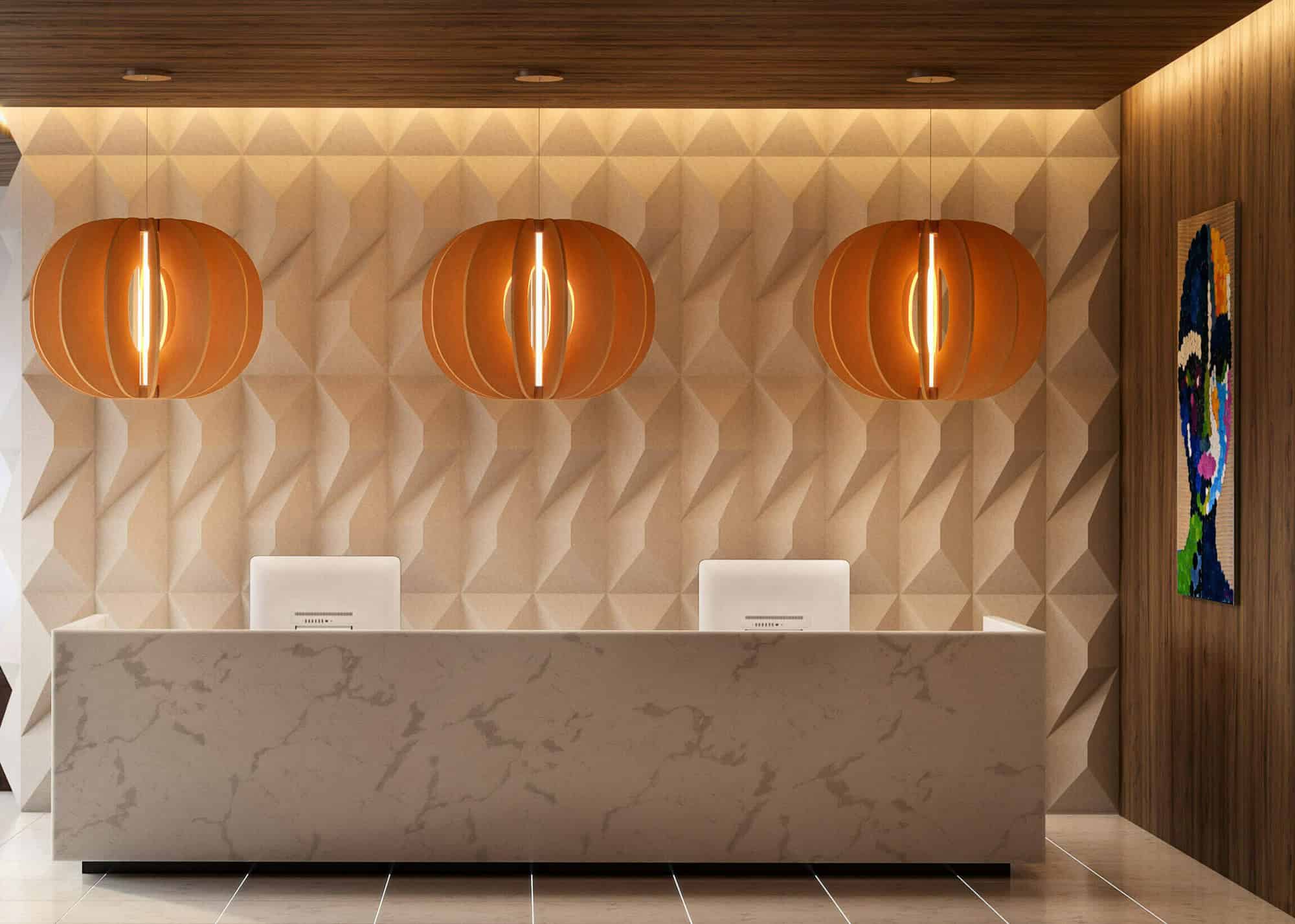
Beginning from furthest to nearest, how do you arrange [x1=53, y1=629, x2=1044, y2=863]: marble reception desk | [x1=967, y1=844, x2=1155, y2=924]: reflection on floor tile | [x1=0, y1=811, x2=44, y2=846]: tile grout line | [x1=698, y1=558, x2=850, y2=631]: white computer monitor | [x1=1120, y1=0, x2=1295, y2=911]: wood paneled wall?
1. [x1=0, y1=811, x2=44, y2=846]: tile grout line
2. [x1=698, y1=558, x2=850, y2=631]: white computer monitor
3. [x1=53, y1=629, x2=1044, y2=863]: marble reception desk
4. [x1=1120, y1=0, x2=1295, y2=911]: wood paneled wall
5. [x1=967, y1=844, x2=1155, y2=924]: reflection on floor tile

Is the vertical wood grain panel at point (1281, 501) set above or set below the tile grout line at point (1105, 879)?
above

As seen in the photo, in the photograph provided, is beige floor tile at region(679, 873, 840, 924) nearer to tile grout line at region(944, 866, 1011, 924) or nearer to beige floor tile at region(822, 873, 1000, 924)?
beige floor tile at region(822, 873, 1000, 924)

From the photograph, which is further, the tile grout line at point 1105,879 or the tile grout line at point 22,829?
the tile grout line at point 22,829

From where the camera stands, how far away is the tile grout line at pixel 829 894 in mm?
4262

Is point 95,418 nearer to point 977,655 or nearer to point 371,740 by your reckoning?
point 371,740

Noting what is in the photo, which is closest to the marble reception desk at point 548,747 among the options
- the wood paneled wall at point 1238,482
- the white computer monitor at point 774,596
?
the white computer monitor at point 774,596

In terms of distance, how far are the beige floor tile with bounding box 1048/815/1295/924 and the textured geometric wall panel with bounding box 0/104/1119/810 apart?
33cm

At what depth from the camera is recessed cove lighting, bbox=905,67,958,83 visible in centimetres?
516

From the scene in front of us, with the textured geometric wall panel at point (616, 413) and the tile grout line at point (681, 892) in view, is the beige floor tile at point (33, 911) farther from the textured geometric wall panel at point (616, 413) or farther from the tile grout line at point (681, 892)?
the tile grout line at point (681, 892)

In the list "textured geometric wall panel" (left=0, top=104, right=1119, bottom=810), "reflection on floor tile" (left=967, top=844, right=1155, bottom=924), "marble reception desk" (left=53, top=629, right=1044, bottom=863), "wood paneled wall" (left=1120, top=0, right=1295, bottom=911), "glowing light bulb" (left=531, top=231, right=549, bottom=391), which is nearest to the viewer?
"reflection on floor tile" (left=967, top=844, right=1155, bottom=924)

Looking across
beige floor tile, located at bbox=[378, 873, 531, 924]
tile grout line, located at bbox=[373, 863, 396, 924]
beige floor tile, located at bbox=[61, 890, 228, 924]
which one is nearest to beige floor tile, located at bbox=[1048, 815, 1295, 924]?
beige floor tile, located at bbox=[378, 873, 531, 924]

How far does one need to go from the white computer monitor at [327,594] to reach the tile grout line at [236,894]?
89 centimetres

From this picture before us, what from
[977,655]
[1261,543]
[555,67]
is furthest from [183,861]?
[1261,543]

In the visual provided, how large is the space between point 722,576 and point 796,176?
188cm
